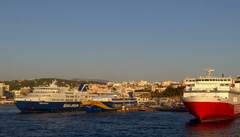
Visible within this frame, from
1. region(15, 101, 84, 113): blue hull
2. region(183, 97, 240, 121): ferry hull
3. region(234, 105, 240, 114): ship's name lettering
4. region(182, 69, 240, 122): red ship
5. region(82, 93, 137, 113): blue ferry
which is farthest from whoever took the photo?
region(15, 101, 84, 113): blue hull

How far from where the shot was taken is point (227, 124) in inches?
2062

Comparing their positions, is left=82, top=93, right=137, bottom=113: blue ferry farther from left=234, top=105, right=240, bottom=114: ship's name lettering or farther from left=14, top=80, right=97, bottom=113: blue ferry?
left=234, top=105, right=240, bottom=114: ship's name lettering

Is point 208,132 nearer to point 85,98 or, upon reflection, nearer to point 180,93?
point 85,98

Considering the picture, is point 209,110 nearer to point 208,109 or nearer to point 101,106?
point 208,109

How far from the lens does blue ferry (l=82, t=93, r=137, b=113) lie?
82750 mm

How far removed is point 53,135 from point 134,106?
189 ft

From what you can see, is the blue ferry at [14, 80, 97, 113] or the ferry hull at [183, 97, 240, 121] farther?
the blue ferry at [14, 80, 97, 113]

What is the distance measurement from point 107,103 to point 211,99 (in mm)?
42114

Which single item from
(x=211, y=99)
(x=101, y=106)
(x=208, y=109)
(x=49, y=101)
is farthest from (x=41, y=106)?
(x=211, y=99)

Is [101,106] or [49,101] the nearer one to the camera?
[101,106]

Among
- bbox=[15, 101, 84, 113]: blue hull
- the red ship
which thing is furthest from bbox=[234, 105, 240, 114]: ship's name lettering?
bbox=[15, 101, 84, 113]: blue hull

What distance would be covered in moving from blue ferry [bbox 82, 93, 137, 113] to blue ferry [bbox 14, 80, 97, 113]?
6.78 meters

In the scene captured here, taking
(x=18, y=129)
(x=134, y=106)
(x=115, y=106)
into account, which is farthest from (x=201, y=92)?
(x=134, y=106)

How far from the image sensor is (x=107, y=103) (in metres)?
88.9
